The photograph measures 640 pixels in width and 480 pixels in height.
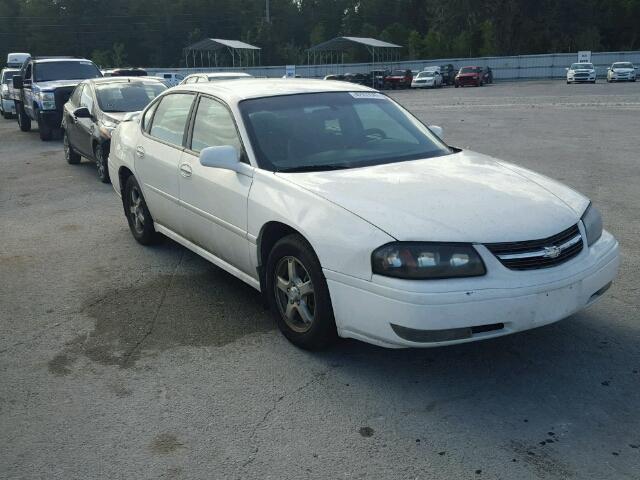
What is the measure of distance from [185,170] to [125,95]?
6749 millimetres

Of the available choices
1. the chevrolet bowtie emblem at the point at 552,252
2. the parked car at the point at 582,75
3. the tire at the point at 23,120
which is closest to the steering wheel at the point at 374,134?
the chevrolet bowtie emblem at the point at 552,252

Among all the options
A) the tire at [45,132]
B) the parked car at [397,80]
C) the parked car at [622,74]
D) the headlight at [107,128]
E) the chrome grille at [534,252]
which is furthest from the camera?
the parked car at [397,80]

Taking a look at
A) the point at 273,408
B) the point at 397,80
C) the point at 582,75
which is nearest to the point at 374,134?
the point at 273,408

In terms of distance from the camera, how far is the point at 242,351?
14.5 ft

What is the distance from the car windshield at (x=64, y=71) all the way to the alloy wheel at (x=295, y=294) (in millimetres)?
14196

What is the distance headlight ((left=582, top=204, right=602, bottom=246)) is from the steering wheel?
1558mm

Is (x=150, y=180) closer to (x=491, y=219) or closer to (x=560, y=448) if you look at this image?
(x=491, y=219)

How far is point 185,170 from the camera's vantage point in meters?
5.43

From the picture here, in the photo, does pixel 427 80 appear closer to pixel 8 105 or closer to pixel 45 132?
pixel 8 105

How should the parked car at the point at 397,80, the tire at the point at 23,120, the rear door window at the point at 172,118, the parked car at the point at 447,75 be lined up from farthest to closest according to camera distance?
the parked car at the point at 447,75, the parked car at the point at 397,80, the tire at the point at 23,120, the rear door window at the point at 172,118

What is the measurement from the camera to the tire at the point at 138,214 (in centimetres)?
661

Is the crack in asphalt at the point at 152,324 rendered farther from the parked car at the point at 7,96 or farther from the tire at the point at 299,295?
the parked car at the point at 7,96

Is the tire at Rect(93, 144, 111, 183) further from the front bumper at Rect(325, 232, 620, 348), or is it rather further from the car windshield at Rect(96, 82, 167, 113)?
the front bumper at Rect(325, 232, 620, 348)

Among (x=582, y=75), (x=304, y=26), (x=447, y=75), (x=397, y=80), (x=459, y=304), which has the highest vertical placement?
(x=304, y=26)
